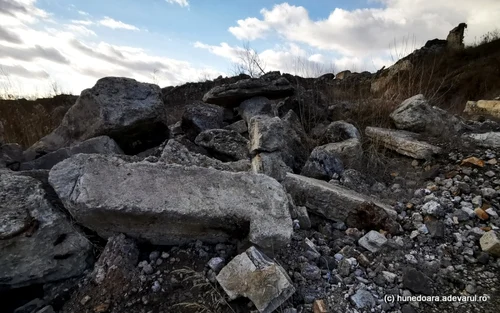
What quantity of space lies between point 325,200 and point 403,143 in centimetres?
152

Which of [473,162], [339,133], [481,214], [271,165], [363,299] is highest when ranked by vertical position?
[339,133]

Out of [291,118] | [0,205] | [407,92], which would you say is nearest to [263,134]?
[291,118]

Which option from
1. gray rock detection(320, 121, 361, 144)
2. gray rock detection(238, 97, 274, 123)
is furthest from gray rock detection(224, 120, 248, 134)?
gray rock detection(320, 121, 361, 144)

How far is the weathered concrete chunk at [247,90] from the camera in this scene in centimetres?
476

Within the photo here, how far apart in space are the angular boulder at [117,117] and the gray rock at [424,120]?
2.80 m

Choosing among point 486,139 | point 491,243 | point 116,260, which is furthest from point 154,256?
point 486,139

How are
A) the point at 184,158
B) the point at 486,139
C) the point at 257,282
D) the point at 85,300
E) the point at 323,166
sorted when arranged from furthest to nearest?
the point at 486,139 → the point at 323,166 → the point at 184,158 → the point at 85,300 → the point at 257,282

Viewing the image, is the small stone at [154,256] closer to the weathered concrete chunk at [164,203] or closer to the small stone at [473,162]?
the weathered concrete chunk at [164,203]

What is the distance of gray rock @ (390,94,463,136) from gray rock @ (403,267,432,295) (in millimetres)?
2288

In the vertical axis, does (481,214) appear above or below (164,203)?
below

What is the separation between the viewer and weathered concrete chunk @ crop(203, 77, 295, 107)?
4.76 meters

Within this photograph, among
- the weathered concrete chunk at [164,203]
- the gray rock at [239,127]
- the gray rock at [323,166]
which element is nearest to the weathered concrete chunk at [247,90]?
the gray rock at [239,127]

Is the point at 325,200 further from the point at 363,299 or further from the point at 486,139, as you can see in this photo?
the point at 486,139

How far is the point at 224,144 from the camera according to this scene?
132 inches
